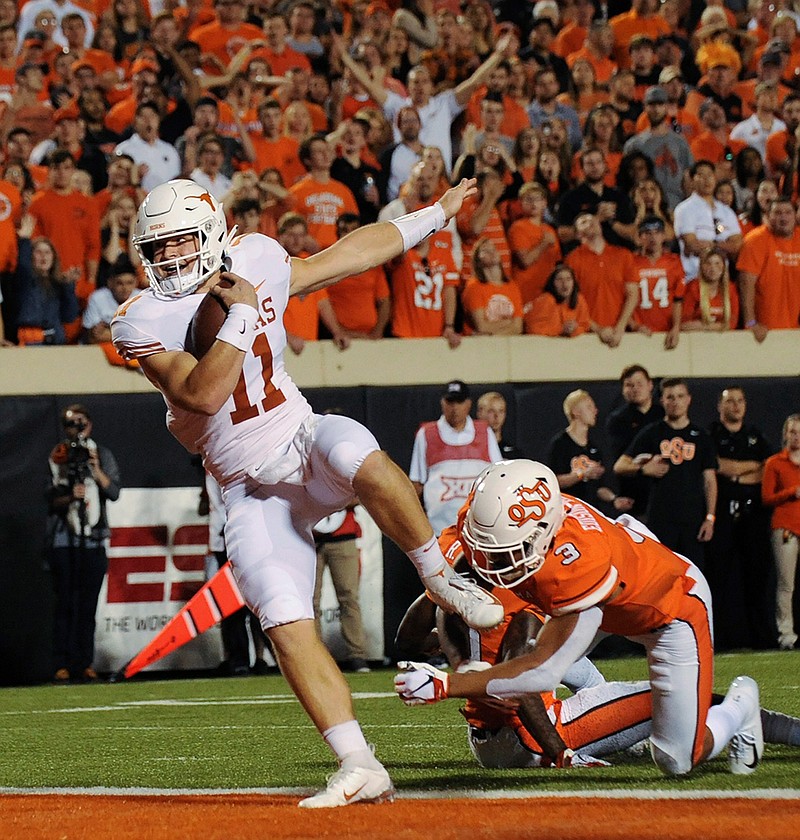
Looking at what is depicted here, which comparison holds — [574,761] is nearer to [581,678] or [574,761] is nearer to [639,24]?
[581,678]

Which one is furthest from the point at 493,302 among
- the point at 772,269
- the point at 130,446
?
the point at 130,446

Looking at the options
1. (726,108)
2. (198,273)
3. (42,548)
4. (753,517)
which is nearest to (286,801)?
(198,273)

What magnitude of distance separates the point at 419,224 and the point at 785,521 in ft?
21.0

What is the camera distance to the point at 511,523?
14.7 feet

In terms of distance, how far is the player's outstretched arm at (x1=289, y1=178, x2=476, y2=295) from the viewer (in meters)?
4.96

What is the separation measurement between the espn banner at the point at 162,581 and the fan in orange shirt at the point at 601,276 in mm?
2428

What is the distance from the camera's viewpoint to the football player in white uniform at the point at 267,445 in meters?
4.38

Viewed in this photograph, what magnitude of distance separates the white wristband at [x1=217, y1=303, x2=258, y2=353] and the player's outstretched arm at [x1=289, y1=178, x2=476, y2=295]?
503 mm

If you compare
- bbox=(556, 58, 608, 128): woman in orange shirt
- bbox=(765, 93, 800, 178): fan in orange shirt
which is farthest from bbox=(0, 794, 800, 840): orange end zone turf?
bbox=(556, 58, 608, 128): woman in orange shirt

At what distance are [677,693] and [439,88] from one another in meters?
9.04

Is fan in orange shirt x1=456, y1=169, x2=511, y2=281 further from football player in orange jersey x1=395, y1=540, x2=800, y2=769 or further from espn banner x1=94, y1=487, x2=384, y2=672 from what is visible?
football player in orange jersey x1=395, y1=540, x2=800, y2=769

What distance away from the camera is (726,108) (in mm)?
13703

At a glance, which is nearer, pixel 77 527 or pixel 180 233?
pixel 180 233

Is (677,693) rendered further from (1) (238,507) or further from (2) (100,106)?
(2) (100,106)
